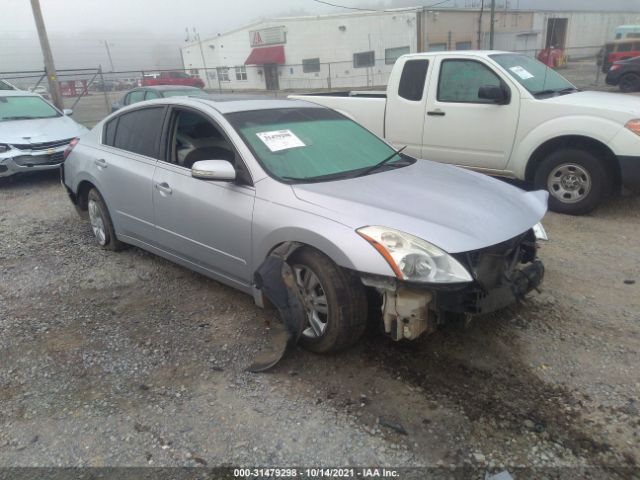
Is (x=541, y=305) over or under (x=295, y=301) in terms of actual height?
under

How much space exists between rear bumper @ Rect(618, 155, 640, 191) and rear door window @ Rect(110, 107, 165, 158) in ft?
15.0

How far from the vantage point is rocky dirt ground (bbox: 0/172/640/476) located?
94.6 inches

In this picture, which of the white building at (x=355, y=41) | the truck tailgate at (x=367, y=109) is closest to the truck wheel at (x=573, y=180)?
the truck tailgate at (x=367, y=109)

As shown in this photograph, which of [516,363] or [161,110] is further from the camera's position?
[161,110]

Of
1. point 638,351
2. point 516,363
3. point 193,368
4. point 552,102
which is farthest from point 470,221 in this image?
point 552,102

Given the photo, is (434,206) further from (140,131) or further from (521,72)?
(521,72)

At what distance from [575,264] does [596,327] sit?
120cm

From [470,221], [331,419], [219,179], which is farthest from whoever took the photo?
[219,179]

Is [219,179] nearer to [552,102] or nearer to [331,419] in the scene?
[331,419]

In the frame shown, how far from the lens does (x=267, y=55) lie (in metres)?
39.8

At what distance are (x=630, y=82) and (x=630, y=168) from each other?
16.7 m

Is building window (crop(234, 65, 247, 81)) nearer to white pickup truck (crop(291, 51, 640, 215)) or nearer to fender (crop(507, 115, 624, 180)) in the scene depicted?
white pickup truck (crop(291, 51, 640, 215))

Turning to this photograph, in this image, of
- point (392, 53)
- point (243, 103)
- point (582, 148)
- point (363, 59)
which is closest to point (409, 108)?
point (582, 148)

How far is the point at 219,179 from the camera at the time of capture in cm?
333
